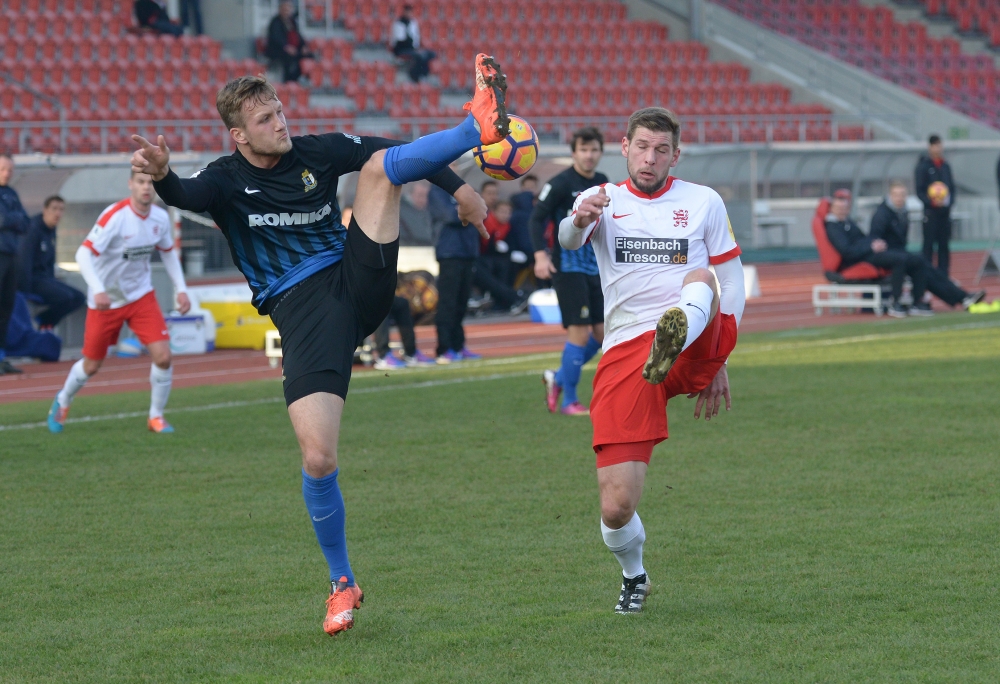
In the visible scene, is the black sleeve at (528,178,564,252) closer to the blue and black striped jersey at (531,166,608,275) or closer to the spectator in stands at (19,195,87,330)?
the blue and black striped jersey at (531,166,608,275)

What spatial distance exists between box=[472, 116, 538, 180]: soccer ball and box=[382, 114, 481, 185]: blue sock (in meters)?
0.25

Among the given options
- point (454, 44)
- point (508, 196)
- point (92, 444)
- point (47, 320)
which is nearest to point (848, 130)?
point (454, 44)

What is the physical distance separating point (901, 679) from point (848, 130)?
26689 millimetres

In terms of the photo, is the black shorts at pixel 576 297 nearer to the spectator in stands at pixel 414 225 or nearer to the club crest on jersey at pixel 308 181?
the club crest on jersey at pixel 308 181

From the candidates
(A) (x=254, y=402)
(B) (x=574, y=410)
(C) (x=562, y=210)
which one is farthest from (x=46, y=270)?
(C) (x=562, y=210)

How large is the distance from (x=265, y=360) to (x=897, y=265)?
826cm

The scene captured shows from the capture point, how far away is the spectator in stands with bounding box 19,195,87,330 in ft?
48.6

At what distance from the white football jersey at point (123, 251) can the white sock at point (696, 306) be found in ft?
19.1

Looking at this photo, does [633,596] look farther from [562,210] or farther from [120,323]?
[120,323]

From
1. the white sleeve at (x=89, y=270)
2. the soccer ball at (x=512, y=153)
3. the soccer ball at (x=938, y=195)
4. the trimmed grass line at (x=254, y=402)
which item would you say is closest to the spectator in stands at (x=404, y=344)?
the trimmed grass line at (x=254, y=402)

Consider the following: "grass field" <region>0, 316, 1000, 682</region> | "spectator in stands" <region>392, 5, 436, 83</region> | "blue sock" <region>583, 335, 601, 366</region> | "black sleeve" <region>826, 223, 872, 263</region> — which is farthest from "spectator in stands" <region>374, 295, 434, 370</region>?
"spectator in stands" <region>392, 5, 436, 83</region>

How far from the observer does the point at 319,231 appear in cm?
491

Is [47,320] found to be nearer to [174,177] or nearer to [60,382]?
[60,382]

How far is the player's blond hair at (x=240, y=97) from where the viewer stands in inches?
185
